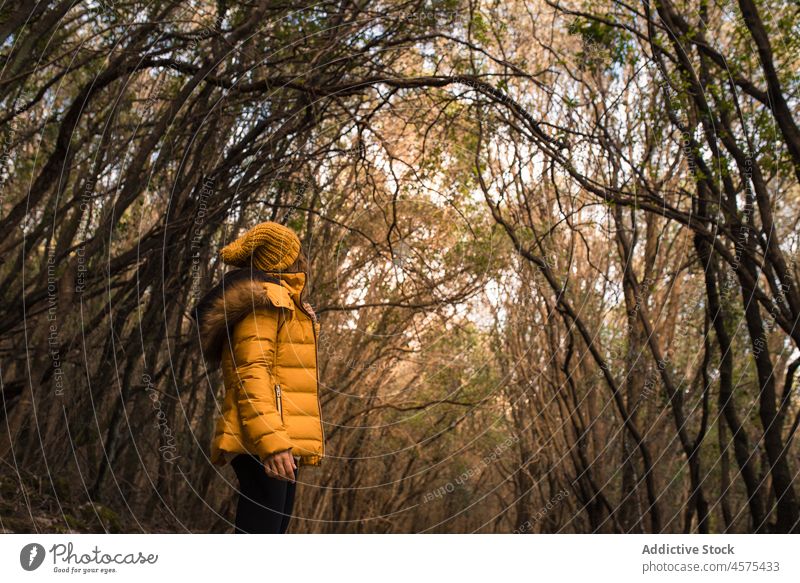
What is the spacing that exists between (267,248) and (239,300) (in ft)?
0.95

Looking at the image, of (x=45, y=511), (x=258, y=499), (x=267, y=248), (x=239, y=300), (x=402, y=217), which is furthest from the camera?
(x=402, y=217)

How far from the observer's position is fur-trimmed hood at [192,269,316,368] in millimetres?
3217

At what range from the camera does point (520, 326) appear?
9344 millimetres

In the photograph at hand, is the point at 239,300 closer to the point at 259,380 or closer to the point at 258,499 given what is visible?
the point at 259,380

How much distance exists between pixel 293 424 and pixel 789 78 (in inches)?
161

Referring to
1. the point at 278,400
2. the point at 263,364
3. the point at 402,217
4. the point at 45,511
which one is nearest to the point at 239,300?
the point at 263,364

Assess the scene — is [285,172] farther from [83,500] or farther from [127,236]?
[83,500]

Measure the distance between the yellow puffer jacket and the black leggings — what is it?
0.24 feet

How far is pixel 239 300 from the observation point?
3221mm
